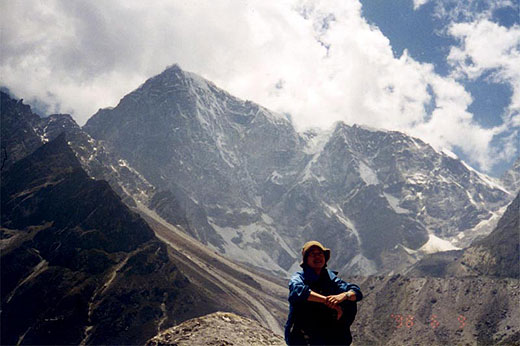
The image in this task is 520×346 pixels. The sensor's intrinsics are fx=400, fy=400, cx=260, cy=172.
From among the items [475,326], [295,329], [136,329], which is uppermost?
[475,326]

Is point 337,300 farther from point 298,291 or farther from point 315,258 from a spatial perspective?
point 315,258

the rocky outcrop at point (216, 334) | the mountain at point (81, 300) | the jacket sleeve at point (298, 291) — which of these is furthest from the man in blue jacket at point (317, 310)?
the mountain at point (81, 300)

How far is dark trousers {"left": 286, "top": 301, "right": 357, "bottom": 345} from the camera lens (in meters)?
8.34

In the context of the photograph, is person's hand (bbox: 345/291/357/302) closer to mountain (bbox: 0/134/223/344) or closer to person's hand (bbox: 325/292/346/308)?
person's hand (bbox: 325/292/346/308)

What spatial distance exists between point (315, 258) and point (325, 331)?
158 centimetres

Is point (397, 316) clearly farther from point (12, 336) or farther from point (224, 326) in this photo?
point (224, 326)

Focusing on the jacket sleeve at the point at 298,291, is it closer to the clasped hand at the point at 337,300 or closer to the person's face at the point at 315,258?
the clasped hand at the point at 337,300

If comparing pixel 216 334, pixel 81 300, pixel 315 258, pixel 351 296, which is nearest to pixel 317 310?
pixel 351 296

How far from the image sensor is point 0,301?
167250 mm

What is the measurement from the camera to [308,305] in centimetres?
865

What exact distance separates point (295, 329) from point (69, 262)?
663ft

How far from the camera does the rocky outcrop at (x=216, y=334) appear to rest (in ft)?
39.0

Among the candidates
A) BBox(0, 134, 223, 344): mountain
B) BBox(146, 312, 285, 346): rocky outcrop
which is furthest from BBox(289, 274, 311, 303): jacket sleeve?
BBox(0, 134, 223, 344): mountain

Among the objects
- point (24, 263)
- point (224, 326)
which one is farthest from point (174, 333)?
point (24, 263)
